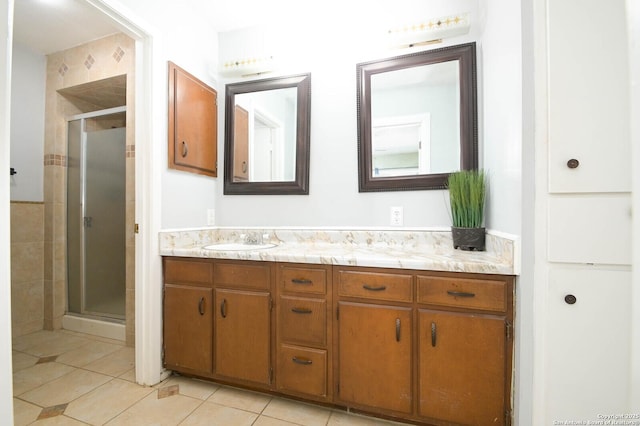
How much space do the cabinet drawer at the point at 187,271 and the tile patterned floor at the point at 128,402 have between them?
64 cm

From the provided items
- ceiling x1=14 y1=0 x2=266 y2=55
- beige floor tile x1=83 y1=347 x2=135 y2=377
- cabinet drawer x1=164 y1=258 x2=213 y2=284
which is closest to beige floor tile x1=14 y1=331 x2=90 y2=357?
beige floor tile x1=83 y1=347 x2=135 y2=377

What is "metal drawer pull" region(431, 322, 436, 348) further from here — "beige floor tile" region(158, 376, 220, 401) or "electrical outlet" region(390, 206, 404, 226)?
"beige floor tile" region(158, 376, 220, 401)

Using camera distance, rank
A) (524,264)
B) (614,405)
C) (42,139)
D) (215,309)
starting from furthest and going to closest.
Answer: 1. (42,139)
2. (215,309)
3. (524,264)
4. (614,405)

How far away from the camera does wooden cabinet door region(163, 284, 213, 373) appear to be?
1.59m

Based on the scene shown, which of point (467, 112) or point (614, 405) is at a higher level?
point (467, 112)

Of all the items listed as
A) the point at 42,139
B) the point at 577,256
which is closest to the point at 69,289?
the point at 42,139

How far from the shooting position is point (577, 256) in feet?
3.18

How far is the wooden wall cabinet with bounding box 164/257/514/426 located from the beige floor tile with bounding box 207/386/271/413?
0.24 feet

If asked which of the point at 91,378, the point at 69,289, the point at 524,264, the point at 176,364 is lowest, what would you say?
the point at 91,378

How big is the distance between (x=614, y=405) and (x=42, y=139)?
4170 mm

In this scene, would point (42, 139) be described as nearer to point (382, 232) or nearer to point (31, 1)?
point (31, 1)

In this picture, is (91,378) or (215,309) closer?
(215,309)

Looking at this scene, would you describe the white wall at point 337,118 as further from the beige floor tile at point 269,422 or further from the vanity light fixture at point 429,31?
the beige floor tile at point 269,422

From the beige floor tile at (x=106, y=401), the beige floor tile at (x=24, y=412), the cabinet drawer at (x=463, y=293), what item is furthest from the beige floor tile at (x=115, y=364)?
the cabinet drawer at (x=463, y=293)
